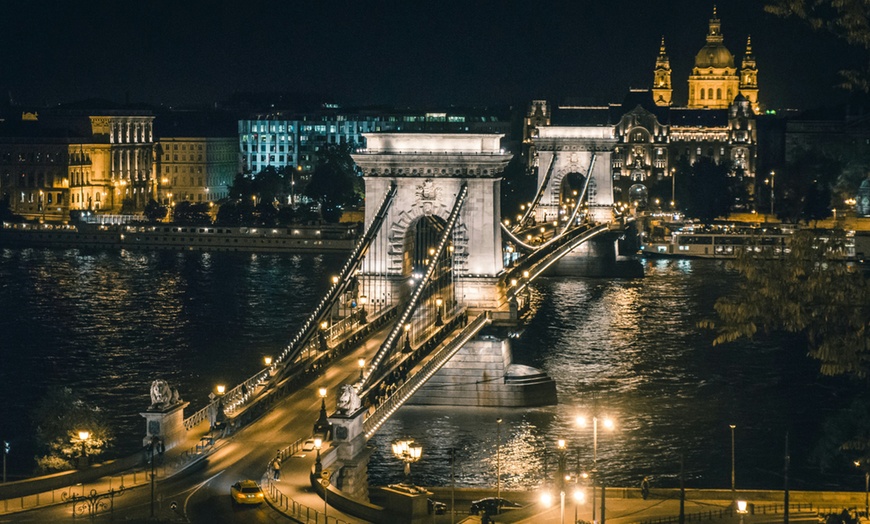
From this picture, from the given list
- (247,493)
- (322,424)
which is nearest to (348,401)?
(322,424)

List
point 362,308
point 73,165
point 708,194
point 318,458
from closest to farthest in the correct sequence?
point 318,458 < point 362,308 < point 708,194 < point 73,165

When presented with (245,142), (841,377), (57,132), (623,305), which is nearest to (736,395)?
(841,377)

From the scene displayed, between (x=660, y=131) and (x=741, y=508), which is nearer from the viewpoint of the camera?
(x=741, y=508)

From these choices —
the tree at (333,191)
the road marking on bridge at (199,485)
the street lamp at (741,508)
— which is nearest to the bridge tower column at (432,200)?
the road marking on bridge at (199,485)

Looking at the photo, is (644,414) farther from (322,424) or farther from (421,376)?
(322,424)

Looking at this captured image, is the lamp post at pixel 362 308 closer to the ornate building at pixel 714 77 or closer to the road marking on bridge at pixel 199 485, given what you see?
the road marking on bridge at pixel 199 485

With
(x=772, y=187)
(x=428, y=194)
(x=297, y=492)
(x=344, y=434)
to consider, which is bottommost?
(x=297, y=492)

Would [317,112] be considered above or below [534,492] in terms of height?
above

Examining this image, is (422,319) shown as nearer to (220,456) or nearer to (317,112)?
(220,456)
